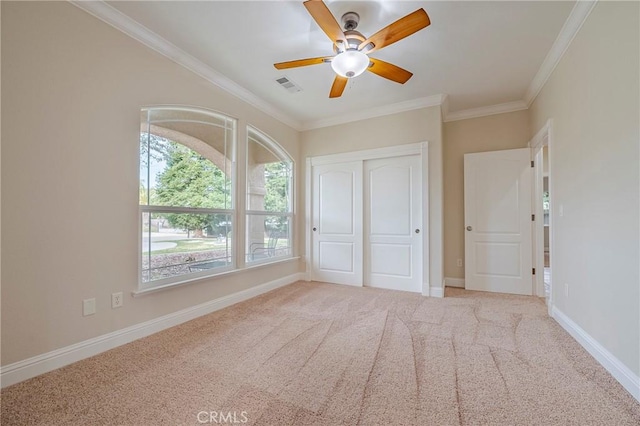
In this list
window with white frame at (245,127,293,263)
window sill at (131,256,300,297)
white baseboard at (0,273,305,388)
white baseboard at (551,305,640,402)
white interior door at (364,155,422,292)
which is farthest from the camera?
white interior door at (364,155,422,292)

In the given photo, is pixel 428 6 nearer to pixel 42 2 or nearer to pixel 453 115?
pixel 453 115

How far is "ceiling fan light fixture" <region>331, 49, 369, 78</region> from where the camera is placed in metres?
2.07

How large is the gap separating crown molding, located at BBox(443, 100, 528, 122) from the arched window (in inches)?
127

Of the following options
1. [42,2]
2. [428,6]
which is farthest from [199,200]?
[428,6]

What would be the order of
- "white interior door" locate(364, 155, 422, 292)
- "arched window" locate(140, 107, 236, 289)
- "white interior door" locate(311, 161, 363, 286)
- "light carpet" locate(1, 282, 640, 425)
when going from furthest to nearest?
"white interior door" locate(311, 161, 363, 286), "white interior door" locate(364, 155, 422, 292), "arched window" locate(140, 107, 236, 289), "light carpet" locate(1, 282, 640, 425)

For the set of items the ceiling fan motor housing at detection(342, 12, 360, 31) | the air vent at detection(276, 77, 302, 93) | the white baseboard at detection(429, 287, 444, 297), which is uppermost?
the air vent at detection(276, 77, 302, 93)

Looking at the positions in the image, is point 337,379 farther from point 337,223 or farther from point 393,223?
point 337,223

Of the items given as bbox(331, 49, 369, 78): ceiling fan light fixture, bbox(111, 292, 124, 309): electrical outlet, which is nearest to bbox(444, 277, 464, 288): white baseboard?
bbox(331, 49, 369, 78): ceiling fan light fixture

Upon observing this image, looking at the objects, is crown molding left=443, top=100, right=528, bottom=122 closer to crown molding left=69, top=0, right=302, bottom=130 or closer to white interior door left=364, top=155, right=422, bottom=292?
white interior door left=364, top=155, right=422, bottom=292

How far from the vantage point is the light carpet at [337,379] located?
145 centimetres

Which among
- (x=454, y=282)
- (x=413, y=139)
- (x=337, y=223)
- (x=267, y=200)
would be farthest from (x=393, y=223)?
(x=267, y=200)

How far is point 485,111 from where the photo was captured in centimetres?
404

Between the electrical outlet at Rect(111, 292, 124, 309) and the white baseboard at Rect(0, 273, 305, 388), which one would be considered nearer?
the white baseboard at Rect(0, 273, 305, 388)

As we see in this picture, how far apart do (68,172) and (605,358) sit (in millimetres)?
3960
